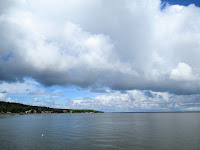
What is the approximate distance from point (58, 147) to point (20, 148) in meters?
9.37

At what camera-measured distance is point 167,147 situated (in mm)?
43188

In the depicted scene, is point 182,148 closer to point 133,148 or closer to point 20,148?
point 133,148

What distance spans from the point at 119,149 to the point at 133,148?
3.67 m

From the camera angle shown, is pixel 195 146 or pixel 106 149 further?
pixel 195 146

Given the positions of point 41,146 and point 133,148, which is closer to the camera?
point 133,148

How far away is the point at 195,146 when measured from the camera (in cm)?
4409

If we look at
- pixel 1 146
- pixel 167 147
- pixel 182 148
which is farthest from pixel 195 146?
pixel 1 146

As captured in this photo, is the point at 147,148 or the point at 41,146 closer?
the point at 147,148

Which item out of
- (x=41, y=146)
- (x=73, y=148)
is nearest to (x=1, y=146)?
(x=41, y=146)

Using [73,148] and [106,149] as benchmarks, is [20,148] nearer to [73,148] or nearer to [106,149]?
[73,148]

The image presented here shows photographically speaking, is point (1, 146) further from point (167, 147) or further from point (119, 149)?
point (167, 147)

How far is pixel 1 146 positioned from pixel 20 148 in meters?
6.06

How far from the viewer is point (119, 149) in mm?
41250

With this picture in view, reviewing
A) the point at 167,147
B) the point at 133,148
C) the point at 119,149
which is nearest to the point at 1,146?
the point at 119,149
